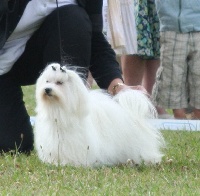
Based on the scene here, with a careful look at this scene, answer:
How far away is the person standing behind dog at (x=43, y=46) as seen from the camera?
186 inches

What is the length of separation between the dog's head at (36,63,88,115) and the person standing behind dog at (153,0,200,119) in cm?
234

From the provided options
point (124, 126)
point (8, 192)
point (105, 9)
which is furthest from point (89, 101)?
point (105, 9)

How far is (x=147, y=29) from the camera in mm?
7047

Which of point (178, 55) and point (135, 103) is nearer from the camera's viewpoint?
point (135, 103)

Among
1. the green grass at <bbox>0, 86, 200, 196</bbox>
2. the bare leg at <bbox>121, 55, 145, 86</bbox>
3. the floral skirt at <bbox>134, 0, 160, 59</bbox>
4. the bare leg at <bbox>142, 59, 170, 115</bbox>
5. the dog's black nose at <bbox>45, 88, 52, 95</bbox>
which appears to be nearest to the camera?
the green grass at <bbox>0, 86, 200, 196</bbox>

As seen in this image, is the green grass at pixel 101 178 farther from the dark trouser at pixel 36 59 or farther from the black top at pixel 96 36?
the black top at pixel 96 36

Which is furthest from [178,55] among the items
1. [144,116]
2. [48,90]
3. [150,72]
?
[48,90]

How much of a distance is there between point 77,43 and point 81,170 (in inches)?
33.1

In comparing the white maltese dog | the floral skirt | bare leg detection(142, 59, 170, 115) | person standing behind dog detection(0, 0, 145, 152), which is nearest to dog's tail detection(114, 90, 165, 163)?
the white maltese dog

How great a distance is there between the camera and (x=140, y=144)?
4539 millimetres

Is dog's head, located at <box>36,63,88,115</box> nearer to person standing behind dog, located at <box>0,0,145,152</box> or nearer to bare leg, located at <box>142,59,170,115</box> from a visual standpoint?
person standing behind dog, located at <box>0,0,145,152</box>

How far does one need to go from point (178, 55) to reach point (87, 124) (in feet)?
7.75

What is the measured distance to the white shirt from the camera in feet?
15.5

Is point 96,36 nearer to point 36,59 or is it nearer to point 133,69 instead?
point 36,59
